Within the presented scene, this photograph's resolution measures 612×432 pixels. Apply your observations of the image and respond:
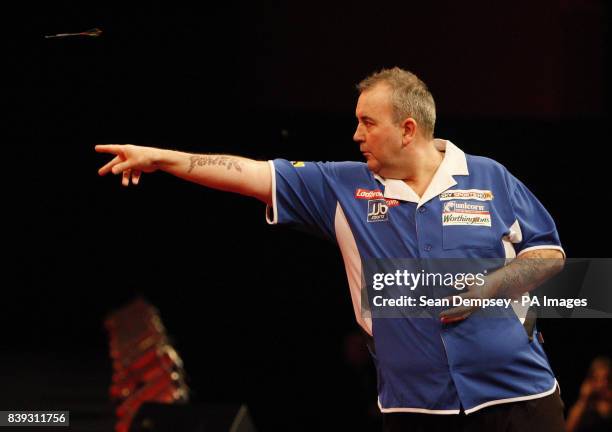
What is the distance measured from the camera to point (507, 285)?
9.67 ft

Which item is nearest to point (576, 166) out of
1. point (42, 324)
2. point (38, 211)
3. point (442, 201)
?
point (442, 201)

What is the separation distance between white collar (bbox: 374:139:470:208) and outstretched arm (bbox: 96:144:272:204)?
16.7 inches

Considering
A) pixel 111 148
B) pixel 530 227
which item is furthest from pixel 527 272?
pixel 111 148

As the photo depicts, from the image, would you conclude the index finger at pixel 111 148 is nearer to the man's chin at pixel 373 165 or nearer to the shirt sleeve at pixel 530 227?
the man's chin at pixel 373 165

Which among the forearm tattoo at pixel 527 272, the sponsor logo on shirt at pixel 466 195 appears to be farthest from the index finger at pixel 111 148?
the forearm tattoo at pixel 527 272

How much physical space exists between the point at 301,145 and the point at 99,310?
644 cm

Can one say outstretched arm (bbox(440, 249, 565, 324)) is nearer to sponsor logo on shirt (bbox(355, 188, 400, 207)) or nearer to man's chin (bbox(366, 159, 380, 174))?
sponsor logo on shirt (bbox(355, 188, 400, 207))

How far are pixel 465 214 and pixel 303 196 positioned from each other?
0.56 metres

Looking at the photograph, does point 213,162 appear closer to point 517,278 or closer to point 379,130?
point 379,130

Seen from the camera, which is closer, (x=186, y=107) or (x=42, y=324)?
(x=186, y=107)

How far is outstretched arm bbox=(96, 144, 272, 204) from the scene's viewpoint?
2.87 meters

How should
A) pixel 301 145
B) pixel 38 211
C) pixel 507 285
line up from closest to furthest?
pixel 507 285, pixel 301 145, pixel 38 211

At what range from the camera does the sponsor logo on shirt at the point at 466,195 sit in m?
3.08

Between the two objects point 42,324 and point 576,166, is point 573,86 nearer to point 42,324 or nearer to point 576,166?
point 576,166
